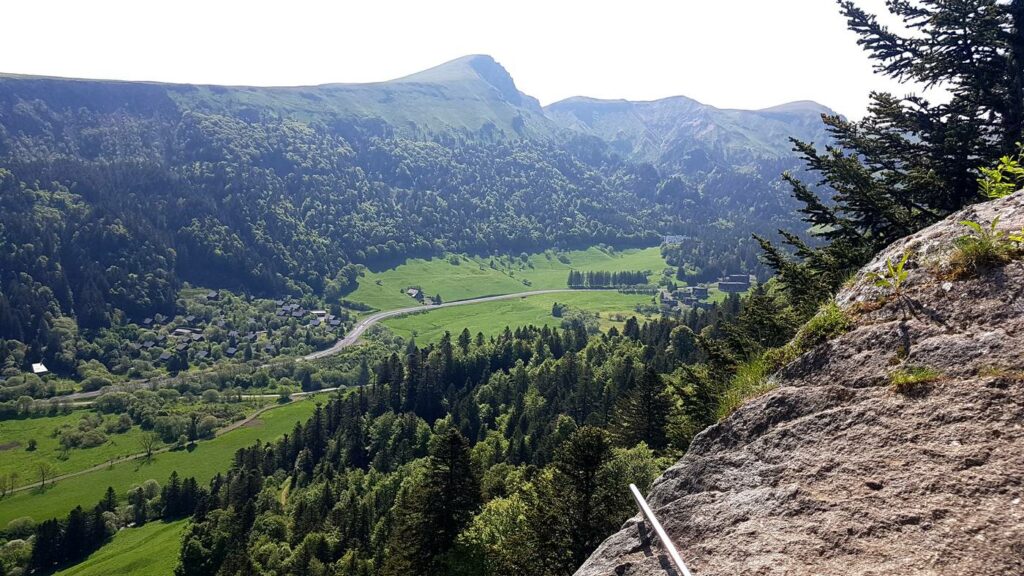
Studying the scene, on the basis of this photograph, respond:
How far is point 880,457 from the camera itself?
24.6ft

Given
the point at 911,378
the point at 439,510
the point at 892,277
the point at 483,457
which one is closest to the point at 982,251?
the point at 892,277

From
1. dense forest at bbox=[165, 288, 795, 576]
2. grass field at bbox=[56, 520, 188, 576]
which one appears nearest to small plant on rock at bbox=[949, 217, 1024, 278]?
dense forest at bbox=[165, 288, 795, 576]

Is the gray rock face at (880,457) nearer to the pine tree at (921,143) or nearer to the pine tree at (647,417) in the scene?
the pine tree at (921,143)

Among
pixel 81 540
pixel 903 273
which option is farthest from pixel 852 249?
pixel 81 540

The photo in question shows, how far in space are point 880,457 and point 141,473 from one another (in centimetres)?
17700

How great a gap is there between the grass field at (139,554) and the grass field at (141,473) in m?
19.5

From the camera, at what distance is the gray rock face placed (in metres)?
6.33

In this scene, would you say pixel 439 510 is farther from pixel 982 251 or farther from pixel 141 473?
pixel 141 473

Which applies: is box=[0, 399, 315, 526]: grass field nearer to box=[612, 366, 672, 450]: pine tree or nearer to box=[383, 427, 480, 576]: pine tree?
box=[612, 366, 672, 450]: pine tree

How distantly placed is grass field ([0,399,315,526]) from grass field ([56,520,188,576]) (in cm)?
1953

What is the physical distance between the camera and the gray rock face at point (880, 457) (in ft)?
20.8

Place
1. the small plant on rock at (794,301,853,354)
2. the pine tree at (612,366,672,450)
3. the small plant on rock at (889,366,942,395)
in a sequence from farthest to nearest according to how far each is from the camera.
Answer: the pine tree at (612,366,672,450)
the small plant on rock at (794,301,853,354)
the small plant on rock at (889,366,942,395)

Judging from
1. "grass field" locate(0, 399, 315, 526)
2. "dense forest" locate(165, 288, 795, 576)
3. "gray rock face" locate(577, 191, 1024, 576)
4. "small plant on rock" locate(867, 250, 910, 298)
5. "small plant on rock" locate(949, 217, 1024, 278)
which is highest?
"small plant on rock" locate(949, 217, 1024, 278)

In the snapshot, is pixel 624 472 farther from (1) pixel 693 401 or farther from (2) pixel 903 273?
(2) pixel 903 273
